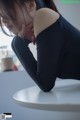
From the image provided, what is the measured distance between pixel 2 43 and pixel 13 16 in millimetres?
816

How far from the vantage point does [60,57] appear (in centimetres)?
80

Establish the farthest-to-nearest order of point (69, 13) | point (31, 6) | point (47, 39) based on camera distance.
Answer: point (69, 13) → point (31, 6) → point (47, 39)

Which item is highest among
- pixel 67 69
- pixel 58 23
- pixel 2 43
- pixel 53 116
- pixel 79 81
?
pixel 58 23

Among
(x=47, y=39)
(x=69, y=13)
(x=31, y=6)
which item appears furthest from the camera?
(x=69, y=13)

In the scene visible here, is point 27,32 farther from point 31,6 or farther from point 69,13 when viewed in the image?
point 69,13

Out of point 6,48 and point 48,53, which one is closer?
point 48,53

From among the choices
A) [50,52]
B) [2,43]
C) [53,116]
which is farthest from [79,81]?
[2,43]

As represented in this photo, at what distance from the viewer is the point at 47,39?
758 mm

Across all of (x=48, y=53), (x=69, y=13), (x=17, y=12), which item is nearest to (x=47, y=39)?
(x=48, y=53)

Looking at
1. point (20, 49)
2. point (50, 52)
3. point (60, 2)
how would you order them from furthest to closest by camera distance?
point (60, 2)
point (20, 49)
point (50, 52)

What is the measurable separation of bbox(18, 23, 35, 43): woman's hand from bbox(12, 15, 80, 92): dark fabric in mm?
141

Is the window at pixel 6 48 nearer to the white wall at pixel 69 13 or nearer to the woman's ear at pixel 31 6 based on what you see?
the white wall at pixel 69 13

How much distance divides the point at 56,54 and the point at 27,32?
20 cm

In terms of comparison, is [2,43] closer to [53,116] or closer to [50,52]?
[53,116]
